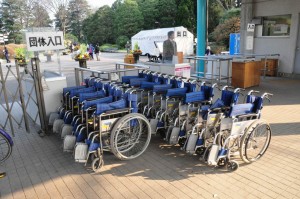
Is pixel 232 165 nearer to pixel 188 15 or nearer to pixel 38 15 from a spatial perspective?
pixel 188 15

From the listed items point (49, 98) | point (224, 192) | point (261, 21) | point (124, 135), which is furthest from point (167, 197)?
point (261, 21)

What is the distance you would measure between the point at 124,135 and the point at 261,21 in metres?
9.38

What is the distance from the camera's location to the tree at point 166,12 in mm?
35778

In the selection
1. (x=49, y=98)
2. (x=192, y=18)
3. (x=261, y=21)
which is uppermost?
(x=192, y=18)

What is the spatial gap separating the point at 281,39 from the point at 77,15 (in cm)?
4881

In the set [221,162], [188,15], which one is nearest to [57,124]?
[221,162]

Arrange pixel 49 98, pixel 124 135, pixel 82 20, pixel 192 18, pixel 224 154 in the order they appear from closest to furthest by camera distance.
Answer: pixel 224 154 < pixel 124 135 < pixel 49 98 < pixel 192 18 < pixel 82 20

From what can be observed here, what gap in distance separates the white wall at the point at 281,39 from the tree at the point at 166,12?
86.0 ft

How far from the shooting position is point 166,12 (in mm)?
36281

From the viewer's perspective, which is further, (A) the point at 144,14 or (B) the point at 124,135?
(A) the point at 144,14

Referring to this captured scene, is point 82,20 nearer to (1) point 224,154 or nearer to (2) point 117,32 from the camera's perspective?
(2) point 117,32

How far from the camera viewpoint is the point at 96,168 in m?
3.47

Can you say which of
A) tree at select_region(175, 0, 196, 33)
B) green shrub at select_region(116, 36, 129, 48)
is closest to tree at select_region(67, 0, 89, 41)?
green shrub at select_region(116, 36, 129, 48)

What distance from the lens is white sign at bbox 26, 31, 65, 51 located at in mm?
5043
